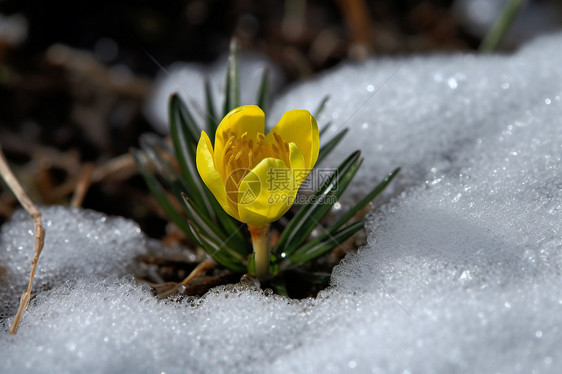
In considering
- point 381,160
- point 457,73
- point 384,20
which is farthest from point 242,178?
point 384,20

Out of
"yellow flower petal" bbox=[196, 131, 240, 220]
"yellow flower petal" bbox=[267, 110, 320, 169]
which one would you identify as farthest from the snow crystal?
"yellow flower petal" bbox=[267, 110, 320, 169]

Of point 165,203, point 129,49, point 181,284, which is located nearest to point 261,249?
point 181,284

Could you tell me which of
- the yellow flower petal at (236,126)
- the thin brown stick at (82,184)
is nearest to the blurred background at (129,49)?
the thin brown stick at (82,184)

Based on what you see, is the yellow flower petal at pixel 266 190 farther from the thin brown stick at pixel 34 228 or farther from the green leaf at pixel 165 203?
the thin brown stick at pixel 34 228

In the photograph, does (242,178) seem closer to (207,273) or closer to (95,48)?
(207,273)

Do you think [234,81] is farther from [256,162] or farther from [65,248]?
[65,248]
